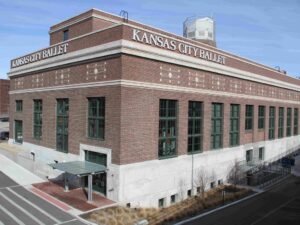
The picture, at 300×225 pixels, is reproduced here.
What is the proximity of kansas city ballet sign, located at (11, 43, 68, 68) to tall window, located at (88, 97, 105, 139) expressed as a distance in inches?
263

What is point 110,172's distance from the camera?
1026 inches

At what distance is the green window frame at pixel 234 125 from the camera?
129ft

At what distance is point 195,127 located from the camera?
3319cm

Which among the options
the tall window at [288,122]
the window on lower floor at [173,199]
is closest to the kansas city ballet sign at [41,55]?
the window on lower floor at [173,199]

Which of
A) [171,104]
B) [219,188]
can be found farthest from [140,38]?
[219,188]

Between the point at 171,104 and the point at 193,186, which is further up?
the point at 171,104

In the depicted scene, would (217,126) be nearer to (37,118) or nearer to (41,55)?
(37,118)

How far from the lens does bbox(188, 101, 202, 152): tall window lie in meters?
32.4

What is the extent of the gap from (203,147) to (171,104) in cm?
658

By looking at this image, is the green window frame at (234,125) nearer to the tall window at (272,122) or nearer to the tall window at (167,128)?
the tall window at (167,128)

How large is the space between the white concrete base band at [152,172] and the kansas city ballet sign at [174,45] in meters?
9.41

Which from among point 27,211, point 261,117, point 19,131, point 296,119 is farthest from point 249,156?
point 19,131

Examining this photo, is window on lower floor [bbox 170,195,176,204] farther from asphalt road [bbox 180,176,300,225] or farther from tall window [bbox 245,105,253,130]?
tall window [bbox 245,105,253,130]

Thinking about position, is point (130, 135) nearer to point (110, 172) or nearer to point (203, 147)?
point (110, 172)
